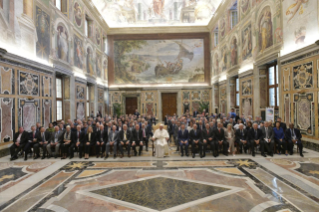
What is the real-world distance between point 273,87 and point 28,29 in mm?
12636

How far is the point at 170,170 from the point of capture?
5.96 meters

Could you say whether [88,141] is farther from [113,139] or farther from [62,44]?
[62,44]

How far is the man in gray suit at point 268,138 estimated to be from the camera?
24.3ft

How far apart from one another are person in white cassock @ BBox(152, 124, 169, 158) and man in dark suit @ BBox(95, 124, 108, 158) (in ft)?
6.70

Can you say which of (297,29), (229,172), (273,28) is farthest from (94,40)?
(229,172)

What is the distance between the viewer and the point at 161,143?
784 centimetres

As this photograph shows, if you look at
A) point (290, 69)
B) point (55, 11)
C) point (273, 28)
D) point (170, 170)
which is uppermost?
point (55, 11)

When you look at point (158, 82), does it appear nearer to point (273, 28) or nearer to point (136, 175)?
point (273, 28)

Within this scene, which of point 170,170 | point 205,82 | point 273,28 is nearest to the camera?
point 170,170

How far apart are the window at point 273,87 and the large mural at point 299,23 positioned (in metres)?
1.89

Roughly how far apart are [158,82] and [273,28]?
13829 mm

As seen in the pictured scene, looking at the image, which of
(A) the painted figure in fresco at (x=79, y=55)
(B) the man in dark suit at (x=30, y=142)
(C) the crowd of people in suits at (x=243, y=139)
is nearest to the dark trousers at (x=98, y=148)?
(B) the man in dark suit at (x=30, y=142)

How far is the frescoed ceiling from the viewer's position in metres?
18.4

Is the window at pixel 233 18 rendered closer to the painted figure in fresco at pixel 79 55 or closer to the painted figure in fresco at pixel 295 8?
the painted figure in fresco at pixel 295 8
